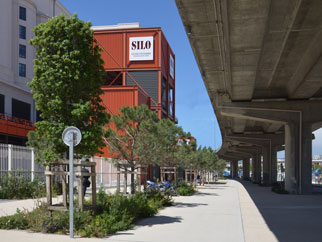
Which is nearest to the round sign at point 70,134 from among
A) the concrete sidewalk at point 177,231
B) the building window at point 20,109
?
the concrete sidewalk at point 177,231

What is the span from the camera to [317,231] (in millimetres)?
11344

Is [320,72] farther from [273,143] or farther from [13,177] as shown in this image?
[273,143]

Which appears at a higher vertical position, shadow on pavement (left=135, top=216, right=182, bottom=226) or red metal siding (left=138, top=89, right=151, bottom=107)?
red metal siding (left=138, top=89, right=151, bottom=107)

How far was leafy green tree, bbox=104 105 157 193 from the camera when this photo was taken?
18.0m

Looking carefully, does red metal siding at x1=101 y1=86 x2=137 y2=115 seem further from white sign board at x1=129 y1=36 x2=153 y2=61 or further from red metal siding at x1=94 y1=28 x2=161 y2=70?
white sign board at x1=129 y1=36 x2=153 y2=61

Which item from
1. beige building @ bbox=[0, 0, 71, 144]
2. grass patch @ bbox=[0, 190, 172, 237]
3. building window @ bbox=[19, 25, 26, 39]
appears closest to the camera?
grass patch @ bbox=[0, 190, 172, 237]

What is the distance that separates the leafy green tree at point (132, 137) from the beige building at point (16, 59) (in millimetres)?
30797

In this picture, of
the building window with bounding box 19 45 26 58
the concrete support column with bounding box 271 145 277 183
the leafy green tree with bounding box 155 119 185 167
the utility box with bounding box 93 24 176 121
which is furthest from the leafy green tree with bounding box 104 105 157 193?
the building window with bounding box 19 45 26 58

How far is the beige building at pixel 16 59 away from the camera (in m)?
49.9

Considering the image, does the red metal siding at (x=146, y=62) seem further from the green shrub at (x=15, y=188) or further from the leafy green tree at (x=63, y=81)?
the leafy green tree at (x=63, y=81)

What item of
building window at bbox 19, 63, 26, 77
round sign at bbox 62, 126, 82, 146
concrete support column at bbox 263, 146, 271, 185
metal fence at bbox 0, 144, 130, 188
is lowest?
concrete support column at bbox 263, 146, 271, 185

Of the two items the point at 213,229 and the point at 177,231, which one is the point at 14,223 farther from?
the point at 213,229

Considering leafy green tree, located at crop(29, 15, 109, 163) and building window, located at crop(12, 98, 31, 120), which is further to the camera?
building window, located at crop(12, 98, 31, 120)

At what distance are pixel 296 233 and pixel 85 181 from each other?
10853mm
